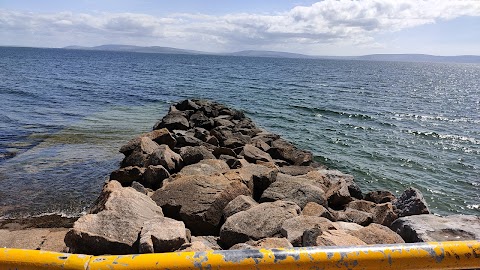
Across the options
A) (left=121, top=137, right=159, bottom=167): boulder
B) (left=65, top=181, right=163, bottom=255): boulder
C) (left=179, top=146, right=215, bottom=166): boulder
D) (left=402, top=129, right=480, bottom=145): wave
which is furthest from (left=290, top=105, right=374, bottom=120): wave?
(left=65, top=181, right=163, bottom=255): boulder

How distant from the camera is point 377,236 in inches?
227

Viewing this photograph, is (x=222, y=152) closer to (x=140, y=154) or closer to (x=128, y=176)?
(x=140, y=154)

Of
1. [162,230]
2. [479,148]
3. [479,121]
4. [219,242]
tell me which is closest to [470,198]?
→ [479,148]

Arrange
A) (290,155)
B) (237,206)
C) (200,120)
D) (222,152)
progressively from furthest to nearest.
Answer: (200,120) < (290,155) < (222,152) < (237,206)

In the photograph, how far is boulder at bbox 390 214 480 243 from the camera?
17.0 feet

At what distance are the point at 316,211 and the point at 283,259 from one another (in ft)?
19.9

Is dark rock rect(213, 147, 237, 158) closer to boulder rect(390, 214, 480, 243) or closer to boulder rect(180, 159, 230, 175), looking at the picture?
boulder rect(180, 159, 230, 175)

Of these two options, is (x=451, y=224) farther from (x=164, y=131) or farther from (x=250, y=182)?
(x=164, y=131)

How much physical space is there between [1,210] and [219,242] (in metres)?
5.49

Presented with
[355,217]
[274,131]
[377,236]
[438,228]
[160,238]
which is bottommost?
[274,131]

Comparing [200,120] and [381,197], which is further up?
[200,120]

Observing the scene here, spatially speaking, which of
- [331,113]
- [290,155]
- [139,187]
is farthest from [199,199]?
[331,113]

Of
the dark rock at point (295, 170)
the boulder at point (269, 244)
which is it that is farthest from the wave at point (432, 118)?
the boulder at point (269, 244)

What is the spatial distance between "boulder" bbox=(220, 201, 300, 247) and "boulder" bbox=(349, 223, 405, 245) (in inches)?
46.9
